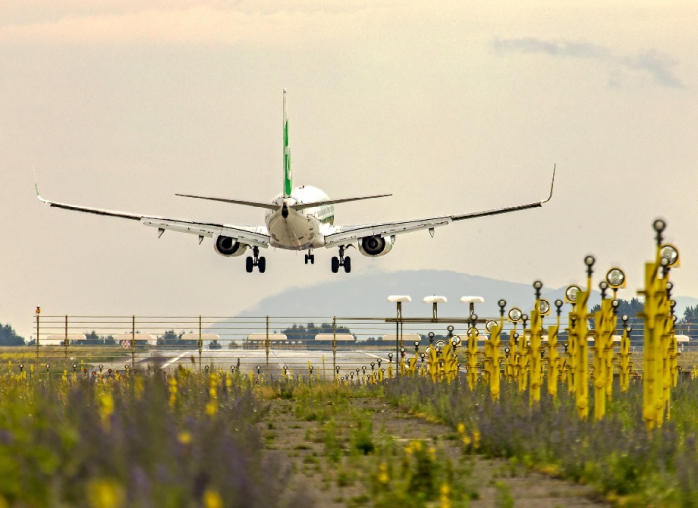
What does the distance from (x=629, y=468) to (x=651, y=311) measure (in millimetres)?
3213

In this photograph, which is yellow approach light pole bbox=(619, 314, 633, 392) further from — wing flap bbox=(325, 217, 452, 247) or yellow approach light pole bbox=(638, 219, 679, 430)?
wing flap bbox=(325, 217, 452, 247)

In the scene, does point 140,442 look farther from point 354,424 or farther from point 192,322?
point 192,322

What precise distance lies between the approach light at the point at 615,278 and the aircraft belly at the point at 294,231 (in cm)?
3390

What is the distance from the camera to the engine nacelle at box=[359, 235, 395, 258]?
5625 centimetres

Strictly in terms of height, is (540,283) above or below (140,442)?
above

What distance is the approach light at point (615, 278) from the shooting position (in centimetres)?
1914

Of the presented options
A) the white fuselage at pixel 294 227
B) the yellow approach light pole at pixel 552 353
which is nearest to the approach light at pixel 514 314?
the yellow approach light pole at pixel 552 353

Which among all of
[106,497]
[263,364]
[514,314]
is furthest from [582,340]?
[263,364]

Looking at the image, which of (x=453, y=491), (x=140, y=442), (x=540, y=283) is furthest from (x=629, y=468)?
(x=540, y=283)

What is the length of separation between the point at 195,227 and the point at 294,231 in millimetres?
5480

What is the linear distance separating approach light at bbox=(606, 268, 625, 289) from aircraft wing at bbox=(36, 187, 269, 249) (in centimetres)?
3747

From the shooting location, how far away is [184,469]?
24.9 feet

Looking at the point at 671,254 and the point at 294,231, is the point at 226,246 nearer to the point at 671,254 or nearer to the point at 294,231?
the point at 294,231

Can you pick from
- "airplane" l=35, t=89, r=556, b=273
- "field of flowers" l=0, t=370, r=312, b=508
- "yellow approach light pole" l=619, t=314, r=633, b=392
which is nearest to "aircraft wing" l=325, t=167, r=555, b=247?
"airplane" l=35, t=89, r=556, b=273
